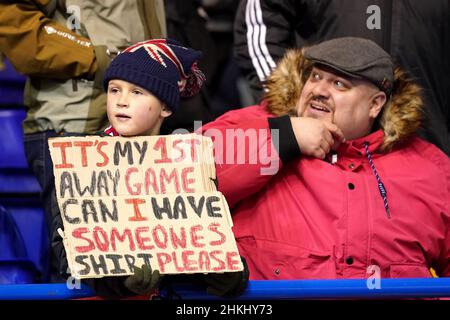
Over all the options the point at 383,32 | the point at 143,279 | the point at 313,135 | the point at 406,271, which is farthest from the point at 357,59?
the point at 143,279

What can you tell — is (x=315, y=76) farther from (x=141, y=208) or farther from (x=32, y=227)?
(x=32, y=227)

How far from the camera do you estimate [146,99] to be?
3.91 metres

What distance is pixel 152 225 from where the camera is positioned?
3.73 meters

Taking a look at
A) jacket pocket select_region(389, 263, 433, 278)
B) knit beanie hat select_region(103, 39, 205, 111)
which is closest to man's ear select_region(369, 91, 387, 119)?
jacket pocket select_region(389, 263, 433, 278)

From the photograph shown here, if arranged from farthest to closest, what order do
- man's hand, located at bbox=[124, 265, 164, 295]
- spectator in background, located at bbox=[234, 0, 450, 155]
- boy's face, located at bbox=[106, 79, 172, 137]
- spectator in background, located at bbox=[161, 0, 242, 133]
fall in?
1. spectator in background, located at bbox=[161, 0, 242, 133]
2. spectator in background, located at bbox=[234, 0, 450, 155]
3. boy's face, located at bbox=[106, 79, 172, 137]
4. man's hand, located at bbox=[124, 265, 164, 295]

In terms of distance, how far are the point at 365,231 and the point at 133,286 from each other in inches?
40.0

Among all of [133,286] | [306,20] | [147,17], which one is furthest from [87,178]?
Answer: [306,20]

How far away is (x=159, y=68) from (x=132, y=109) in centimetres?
20

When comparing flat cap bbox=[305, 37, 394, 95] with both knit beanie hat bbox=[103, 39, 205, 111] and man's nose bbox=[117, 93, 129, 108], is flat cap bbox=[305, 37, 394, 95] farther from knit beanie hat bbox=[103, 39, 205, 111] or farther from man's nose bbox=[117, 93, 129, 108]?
man's nose bbox=[117, 93, 129, 108]

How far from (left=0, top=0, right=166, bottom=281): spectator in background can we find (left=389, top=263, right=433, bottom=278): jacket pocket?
1.31 m

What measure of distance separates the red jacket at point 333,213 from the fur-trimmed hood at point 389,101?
8cm

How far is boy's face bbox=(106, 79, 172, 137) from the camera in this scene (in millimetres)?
3852

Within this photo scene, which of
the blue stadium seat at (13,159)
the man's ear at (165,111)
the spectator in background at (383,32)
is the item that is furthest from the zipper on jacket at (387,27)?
the blue stadium seat at (13,159)

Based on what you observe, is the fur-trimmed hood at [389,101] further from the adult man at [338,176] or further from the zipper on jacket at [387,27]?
the zipper on jacket at [387,27]
